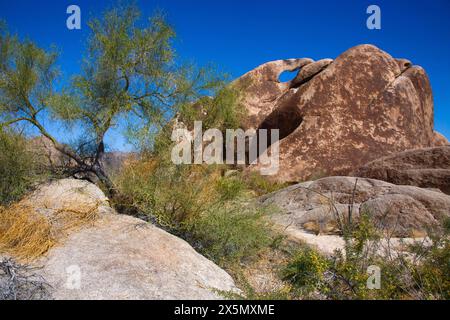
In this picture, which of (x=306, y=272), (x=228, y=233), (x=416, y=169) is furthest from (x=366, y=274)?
(x=416, y=169)

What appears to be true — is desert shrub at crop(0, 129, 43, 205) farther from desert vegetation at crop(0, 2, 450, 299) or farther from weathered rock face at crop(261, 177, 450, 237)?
weathered rock face at crop(261, 177, 450, 237)

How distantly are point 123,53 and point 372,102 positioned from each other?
1030 cm

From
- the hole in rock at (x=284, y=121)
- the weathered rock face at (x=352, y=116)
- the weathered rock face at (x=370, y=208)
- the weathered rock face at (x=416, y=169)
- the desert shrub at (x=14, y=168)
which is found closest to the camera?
the desert shrub at (x=14, y=168)

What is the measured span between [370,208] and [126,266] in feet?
17.7

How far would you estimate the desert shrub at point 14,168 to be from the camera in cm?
645

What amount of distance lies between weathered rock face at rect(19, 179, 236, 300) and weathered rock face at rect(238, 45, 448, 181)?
906 cm

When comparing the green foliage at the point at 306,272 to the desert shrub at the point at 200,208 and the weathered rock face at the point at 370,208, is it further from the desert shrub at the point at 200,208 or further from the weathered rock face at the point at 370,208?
the weathered rock face at the point at 370,208

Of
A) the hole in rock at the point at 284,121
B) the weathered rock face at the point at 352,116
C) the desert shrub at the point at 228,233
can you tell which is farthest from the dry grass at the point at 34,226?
the hole in rock at the point at 284,121

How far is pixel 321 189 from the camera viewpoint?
9758mm

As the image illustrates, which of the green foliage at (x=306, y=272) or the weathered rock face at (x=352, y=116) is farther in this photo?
the weathered rock face at (x=352, y=116)

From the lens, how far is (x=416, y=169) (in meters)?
10.9

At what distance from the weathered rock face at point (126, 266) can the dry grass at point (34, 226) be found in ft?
0.44

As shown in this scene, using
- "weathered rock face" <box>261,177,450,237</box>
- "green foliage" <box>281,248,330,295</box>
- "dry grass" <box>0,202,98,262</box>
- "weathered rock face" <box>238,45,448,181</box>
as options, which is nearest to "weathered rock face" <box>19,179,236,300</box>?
"dry grass" <box>0,202,98,262</box>

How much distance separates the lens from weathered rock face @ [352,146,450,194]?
10.3 metres
